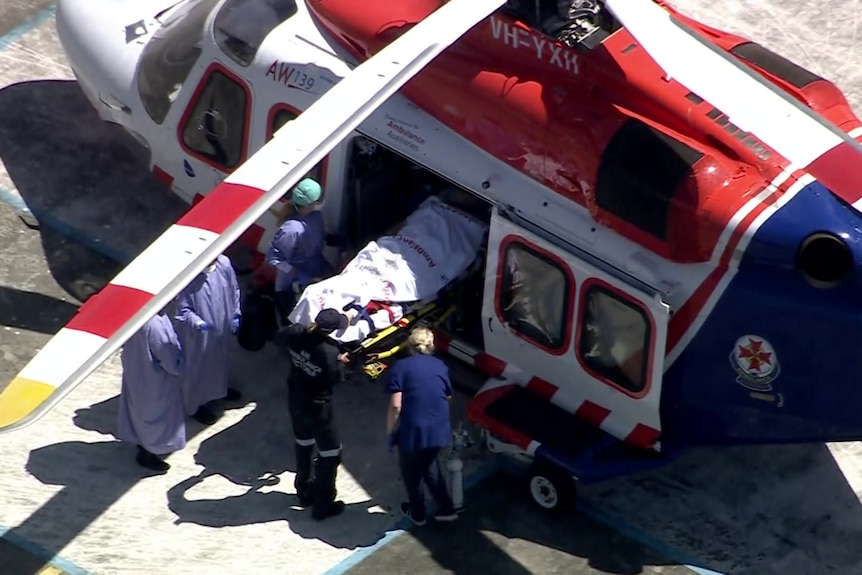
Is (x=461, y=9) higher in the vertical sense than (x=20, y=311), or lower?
higher

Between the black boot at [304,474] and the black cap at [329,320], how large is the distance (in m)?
0.85

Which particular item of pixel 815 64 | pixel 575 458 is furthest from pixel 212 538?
pixel 815 64

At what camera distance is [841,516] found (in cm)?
1057

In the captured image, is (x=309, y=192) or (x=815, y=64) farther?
(x=815, y=64)

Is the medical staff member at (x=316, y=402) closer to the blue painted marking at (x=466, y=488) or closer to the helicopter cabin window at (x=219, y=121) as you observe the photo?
the blue painted marking at (x=466, y=488)

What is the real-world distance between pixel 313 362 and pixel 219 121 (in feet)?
8.62

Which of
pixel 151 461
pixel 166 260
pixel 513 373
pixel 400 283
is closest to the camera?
pixel 166 260

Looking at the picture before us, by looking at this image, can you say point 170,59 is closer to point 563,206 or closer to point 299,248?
point 299,248

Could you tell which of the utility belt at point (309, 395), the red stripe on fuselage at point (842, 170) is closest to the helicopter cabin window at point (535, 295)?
the utility belt at point (309, 395)

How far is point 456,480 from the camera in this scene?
10.4m

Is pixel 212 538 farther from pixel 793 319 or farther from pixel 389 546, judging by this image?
pixel 793 319

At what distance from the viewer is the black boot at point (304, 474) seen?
34.0 feet

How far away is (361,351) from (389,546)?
1.27 meters

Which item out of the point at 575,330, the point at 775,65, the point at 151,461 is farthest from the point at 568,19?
the point at 151,461
